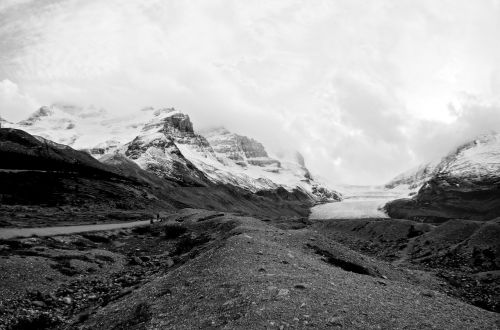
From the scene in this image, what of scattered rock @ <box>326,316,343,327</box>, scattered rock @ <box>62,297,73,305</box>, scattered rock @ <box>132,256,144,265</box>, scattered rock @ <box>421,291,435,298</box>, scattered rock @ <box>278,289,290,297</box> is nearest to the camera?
scattered rock @ <box>326,316,343,327</box>

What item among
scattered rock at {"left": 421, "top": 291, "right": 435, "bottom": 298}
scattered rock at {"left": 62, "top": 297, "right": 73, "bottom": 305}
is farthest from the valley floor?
scattered rock at {"left": 421, "top": 291, "right": 435, "bottom": 298}

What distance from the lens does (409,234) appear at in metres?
87.1

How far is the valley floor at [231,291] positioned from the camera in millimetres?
23430

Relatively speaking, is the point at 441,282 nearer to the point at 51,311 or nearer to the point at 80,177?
the point at 51,311

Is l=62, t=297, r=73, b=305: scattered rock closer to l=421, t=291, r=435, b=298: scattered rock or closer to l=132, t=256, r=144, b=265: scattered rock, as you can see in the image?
l=132, t=256, r=144, b=265: scattered rock

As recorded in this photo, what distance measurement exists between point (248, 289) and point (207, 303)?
2.72m

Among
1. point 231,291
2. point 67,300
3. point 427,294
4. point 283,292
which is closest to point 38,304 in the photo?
point 67,300

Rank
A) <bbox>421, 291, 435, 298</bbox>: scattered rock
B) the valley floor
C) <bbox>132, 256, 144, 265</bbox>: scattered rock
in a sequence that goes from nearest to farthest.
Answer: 1. the valley floor
2. <bbox>421, 291, 435, 298</bbox>: scattered rock
3. <bbox>132, 256, 144, 265</bbox>: scattered rock

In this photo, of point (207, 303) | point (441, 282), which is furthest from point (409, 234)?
point (207, 303)

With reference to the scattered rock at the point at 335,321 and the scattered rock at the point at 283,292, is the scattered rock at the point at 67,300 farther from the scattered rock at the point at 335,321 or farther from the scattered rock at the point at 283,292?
the scattered rock at the point at 335,321

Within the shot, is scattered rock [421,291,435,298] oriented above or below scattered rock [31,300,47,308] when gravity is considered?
above

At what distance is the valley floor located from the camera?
2343 cm

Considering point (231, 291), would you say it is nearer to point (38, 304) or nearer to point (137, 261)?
point (38, 304)

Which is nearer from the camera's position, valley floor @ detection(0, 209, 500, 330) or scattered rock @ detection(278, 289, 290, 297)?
valley floor @ detection(0, 209, 500, 330)
